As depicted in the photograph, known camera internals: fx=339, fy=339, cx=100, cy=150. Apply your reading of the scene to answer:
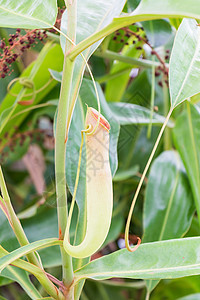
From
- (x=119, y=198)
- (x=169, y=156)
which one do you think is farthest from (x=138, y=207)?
(x=169, y=156)

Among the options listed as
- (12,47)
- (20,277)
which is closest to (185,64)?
(12,47)

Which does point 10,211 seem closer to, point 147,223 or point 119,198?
point 147,223

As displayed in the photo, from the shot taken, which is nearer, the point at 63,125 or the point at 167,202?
the point at 63,125

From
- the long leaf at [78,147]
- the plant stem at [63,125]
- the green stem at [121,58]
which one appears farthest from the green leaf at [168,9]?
the green stem at [121,58]

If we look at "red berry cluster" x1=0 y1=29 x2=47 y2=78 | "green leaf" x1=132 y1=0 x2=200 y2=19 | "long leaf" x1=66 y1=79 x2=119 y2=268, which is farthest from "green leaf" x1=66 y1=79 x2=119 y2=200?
"green leaf" x1=132 y1=0 x2=200 y2=19

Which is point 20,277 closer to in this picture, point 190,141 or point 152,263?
point 152,263

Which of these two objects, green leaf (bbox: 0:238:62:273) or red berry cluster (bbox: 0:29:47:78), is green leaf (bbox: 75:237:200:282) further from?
red berry cluster (bbox: 0:29:47:78)
